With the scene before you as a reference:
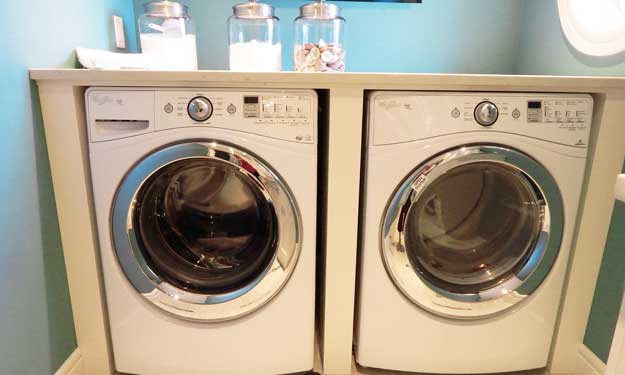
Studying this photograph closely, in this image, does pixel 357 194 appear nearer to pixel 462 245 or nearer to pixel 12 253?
pixel 462 245

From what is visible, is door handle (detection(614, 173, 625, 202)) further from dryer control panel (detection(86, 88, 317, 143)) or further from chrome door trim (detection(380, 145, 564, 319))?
dryer control panel (detection(86, 88, 317, 143))

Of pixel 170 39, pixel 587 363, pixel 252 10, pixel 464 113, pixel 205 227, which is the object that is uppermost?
pixel 252 10

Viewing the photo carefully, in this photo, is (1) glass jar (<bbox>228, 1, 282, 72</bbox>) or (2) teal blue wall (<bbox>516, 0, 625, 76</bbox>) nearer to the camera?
(2) teal blue wall (<bbox>516, 0, 625, 76</bbox>)

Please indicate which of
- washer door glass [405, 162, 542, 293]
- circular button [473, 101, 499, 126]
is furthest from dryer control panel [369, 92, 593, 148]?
washer door glass [405, 162, 542, 293]

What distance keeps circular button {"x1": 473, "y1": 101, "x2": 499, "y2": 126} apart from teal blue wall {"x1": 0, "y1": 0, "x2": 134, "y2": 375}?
1113 mm

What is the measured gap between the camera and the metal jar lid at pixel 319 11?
140cm

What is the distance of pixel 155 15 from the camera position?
142cm

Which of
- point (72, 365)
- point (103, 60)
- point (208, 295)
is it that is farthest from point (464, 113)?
point (72, 365)

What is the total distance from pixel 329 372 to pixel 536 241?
0.71 metres

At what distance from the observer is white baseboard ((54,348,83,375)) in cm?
105

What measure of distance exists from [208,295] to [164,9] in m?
1.06

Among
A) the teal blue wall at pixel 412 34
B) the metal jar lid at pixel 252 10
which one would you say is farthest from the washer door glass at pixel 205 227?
the teal blue wall at pixel 412 34

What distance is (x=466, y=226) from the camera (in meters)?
1.14

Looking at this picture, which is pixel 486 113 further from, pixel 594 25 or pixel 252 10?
pixel 252 10
